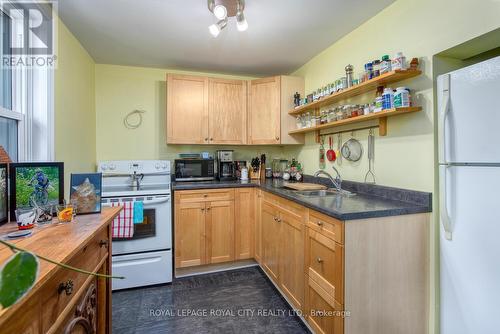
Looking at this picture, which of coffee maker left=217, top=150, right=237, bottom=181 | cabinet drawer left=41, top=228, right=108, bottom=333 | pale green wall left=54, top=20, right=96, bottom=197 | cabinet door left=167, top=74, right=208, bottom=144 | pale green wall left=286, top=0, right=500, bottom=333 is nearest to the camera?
cabinet drawer left=41, top=228, right=108, bottom=333

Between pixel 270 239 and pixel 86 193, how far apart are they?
61.9 inches

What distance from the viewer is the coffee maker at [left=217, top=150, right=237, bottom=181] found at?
2973mm

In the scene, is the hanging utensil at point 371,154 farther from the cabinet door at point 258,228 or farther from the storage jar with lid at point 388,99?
the cabinet door at point 258,228

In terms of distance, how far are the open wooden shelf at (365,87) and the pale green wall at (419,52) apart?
3.2 inches

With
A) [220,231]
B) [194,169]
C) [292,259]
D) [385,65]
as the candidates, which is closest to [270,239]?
[292,259]

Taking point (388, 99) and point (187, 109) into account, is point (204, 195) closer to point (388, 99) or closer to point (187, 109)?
point (187, 109)

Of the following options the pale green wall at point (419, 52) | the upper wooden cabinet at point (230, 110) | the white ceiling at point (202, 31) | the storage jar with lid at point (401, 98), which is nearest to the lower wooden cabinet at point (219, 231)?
the upper wooden cabinet at point (230, 110)

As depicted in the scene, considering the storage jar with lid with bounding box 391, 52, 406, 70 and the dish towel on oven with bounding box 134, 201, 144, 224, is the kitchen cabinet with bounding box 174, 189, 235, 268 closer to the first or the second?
the dish towel on oven with bounding box 134, 201, 144, 224

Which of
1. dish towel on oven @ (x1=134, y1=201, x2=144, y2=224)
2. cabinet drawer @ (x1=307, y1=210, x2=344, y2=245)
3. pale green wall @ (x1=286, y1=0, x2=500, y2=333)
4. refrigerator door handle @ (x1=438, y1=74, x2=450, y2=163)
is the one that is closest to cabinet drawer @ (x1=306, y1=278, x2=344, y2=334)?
cabinet drawer @ (x1=307, y1=210, x2=344, y2=245)

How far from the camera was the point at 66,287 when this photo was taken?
836 millimetres

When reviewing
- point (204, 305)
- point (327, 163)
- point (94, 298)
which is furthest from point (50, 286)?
point (327, 163)

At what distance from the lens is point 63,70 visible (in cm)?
192

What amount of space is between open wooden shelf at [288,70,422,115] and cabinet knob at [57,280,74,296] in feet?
6.31

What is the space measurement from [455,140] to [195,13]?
1.88 meters
